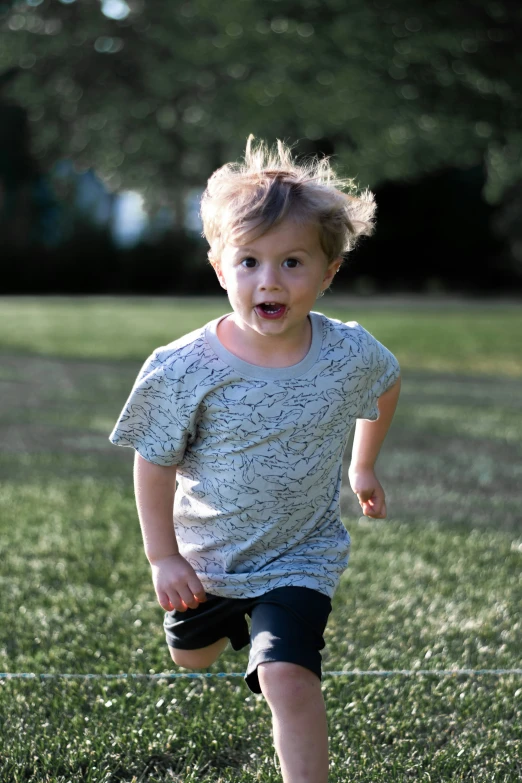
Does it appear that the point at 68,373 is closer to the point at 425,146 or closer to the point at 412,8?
the point at 412,8

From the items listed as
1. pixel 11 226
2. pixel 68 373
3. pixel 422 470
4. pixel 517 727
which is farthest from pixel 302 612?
pixel 11 226

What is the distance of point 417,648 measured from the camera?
3.29 meters

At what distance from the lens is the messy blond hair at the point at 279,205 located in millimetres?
2332

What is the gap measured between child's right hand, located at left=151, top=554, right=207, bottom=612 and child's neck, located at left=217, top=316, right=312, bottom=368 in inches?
19.2

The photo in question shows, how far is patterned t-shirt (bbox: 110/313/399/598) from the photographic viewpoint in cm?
237

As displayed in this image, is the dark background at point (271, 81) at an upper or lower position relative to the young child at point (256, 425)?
upper

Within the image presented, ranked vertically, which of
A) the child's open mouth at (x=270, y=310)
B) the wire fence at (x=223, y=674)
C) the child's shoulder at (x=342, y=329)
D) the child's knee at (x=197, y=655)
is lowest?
the wire fence at (x=223, y=674)

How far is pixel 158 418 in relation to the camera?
7.84 ft

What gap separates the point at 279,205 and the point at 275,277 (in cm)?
16

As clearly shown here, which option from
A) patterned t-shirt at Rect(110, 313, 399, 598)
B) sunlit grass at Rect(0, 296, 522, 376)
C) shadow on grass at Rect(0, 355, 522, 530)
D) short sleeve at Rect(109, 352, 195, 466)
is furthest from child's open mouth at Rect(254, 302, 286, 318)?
sunlit grass at Rect(0, 296, 522, 376)

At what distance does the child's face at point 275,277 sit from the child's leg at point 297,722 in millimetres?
737

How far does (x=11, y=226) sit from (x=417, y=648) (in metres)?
29.0

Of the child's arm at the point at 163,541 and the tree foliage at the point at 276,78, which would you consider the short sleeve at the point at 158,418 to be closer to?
the child's arm at the point at 163,541

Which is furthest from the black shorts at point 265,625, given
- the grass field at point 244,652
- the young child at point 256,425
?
the grass field at point 244,652
